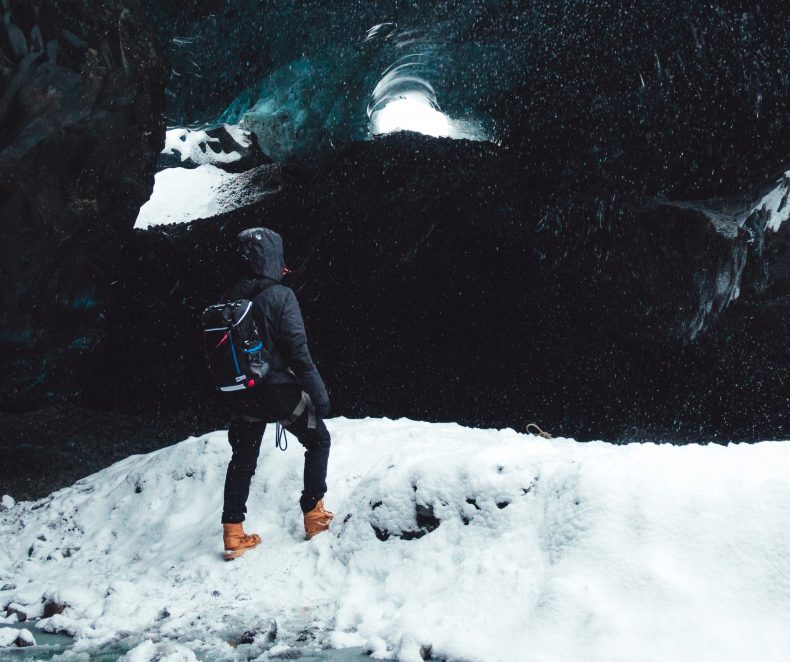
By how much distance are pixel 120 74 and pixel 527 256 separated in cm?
616

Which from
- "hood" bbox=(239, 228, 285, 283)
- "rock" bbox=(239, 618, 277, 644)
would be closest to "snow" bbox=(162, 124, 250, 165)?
"hood" bbox=(239, 228, 285, 283)

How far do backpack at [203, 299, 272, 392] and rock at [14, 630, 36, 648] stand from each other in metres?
1.54

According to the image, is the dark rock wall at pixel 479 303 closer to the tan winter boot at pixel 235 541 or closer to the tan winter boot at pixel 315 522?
the tan winter boot at pixel 315 522

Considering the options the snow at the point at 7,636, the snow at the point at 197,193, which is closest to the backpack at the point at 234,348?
the snow at the point at 7,636

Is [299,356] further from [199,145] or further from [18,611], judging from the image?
[199,145]

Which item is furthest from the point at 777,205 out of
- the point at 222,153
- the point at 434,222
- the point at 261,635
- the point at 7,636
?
the point at 7,636

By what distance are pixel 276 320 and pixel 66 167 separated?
4.86 metres

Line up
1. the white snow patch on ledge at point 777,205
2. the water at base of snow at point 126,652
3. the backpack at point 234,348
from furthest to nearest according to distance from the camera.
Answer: the white snow patch on ledge at point 777,205, the backpack at point 234,348, the water at base of snow at point 126,652

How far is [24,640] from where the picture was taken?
10.5 ft

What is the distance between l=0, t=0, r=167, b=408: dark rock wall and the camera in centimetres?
644

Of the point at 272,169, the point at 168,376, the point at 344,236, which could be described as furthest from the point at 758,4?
the point at 168,376

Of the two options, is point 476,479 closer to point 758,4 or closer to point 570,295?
point 758,4

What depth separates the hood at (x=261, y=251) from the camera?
4.21 metres

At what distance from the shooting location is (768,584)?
263cm
